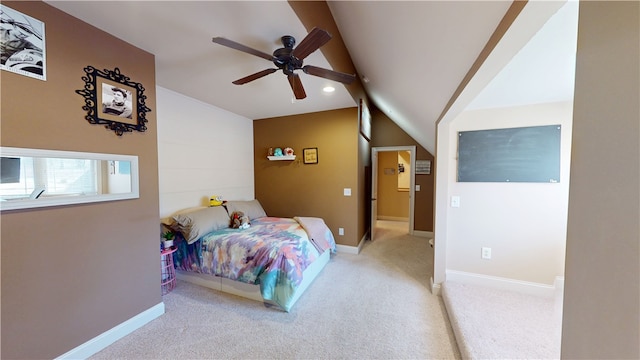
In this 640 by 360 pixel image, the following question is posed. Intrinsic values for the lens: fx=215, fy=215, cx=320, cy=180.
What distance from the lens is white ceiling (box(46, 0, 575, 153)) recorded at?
1270mm

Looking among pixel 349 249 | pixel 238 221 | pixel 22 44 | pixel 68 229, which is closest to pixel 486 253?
pixel 349 249

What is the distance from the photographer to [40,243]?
1.38 m

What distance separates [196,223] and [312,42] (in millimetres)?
2340

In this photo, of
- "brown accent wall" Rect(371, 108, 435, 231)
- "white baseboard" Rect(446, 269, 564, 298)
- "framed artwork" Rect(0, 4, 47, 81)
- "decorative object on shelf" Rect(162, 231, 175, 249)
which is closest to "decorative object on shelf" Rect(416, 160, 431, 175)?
"brown accent wall" Rect(371, 108, 435, 231)

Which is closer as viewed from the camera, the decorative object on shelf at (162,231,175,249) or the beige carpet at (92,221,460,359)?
the beige carpet at (92,221,460,359)

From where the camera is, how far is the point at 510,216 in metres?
2.24

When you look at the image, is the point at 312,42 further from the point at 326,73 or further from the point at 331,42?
the point at 331,42

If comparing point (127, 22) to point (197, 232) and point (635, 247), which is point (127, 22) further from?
point (635, 247)

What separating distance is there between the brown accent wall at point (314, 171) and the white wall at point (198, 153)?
33 centimetres

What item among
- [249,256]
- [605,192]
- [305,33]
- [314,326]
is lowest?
[314,326]

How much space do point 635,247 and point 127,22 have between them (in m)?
2.62

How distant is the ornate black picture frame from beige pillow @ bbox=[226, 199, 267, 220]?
1656 mm

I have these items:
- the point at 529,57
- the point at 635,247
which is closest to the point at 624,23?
the point at 635,247

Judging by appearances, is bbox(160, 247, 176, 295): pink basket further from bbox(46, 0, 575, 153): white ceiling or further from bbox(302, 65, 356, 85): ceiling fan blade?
bbox(302, 65, 356, 85): ceiling fan blade
